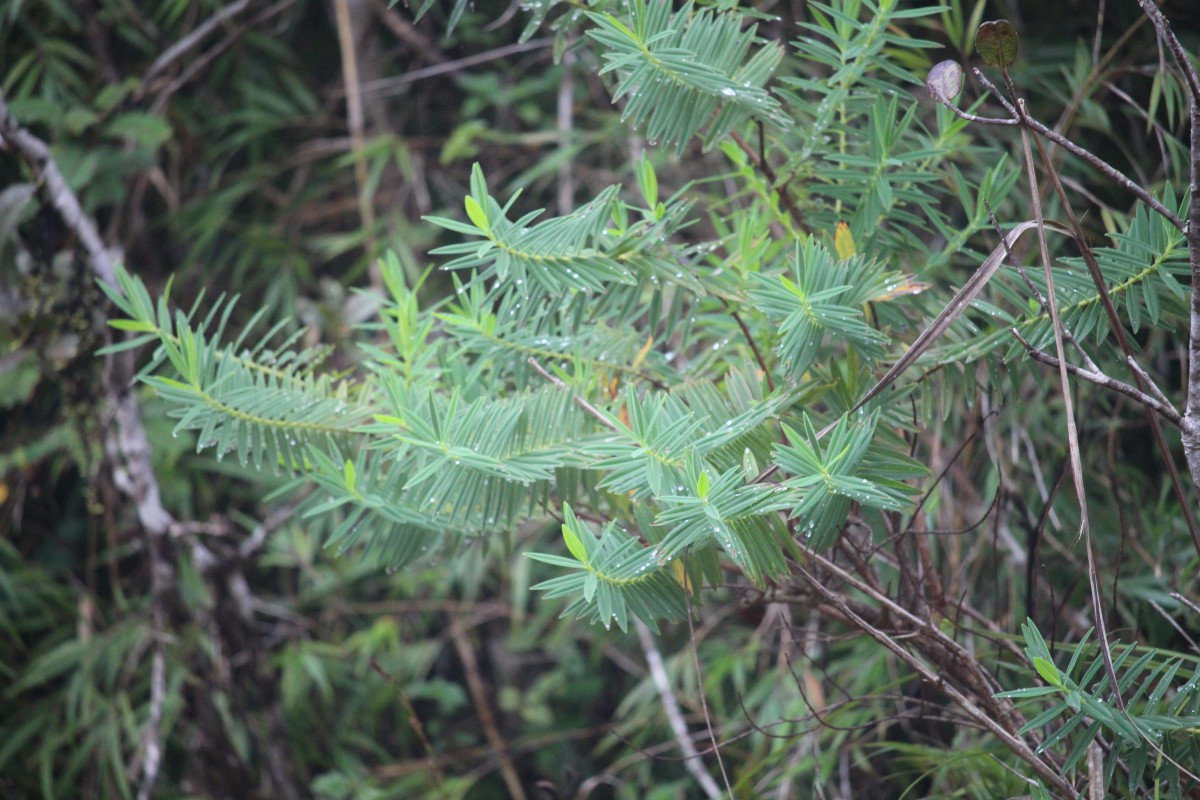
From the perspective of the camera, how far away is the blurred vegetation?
90 cm

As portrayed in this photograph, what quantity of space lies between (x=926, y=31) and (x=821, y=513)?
886 millimetres

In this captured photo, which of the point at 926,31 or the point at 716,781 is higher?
the point at 926,31

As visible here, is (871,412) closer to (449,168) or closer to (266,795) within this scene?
(266,795)

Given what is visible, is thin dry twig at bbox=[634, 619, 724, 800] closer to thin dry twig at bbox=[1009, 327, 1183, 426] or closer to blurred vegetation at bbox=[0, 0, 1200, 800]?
blurred vegetation at bbox=[0, 0, 1200, 800]

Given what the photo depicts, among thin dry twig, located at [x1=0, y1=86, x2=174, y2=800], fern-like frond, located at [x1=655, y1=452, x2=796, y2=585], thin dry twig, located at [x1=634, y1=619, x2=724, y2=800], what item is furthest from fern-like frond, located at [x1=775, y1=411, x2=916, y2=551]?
thin dry twig, located at [x1=0, y1=86, x2=174, y2=800]

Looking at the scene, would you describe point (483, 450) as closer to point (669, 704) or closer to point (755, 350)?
point (755, 350)

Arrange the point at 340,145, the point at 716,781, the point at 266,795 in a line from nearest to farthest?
the point at 266,795 → the point at 716,781 → the point at 340,145

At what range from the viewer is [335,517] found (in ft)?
4.00

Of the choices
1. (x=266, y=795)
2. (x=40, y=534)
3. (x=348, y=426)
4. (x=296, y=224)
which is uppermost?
(x=348, y=426)

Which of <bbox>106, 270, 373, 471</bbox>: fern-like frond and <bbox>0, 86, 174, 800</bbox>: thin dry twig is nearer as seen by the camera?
<bbox>106, 270, 373, 471</bbox>: fern-like frond

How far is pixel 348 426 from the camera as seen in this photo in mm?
526

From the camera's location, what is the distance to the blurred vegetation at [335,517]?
0.90 m

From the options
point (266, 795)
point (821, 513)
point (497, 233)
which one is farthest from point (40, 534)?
point (821, 513)

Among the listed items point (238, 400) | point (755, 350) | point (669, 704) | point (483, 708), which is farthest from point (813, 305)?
point (483, 708)
